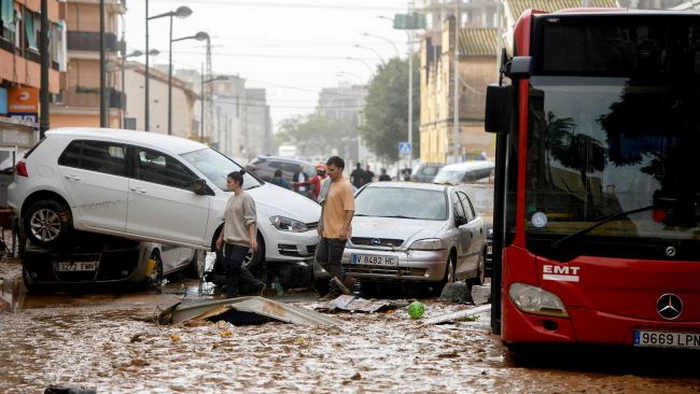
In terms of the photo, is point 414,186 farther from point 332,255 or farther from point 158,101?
point 158,101

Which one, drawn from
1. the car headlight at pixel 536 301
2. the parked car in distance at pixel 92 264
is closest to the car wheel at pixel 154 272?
the parked car in distance at pixel 92 264

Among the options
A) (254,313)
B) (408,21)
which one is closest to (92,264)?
(254,313)

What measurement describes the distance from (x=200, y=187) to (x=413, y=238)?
2.93m

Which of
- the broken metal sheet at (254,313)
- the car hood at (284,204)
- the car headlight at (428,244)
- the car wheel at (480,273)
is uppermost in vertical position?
A: the car hood at (284,204)

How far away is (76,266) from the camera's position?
18.0 meters

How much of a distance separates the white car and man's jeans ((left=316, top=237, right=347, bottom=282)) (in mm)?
1517

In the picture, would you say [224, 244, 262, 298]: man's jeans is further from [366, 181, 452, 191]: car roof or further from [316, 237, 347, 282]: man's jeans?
[366, 181, 452, 191]: car roof

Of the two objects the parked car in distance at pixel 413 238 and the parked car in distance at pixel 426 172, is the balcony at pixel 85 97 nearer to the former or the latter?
the parked car in distance at pixel 426 172

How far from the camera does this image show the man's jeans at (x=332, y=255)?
16.5 metres

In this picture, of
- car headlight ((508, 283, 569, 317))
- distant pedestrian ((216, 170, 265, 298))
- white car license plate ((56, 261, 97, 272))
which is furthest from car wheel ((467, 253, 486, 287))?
car headlight ((508, 283, 569, 317))

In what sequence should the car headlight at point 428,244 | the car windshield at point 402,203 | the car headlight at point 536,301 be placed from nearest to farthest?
1. the car headlight at point 536,301
2. the car headlight at point 428,244
3. the car windshield at point 402,203

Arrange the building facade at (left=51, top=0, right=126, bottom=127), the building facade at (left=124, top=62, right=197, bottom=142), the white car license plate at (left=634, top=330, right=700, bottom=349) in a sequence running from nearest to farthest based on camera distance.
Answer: the white car license plate at (left=634, top=330, right=700, bottom=349), the building facade at (left=51, top=0, right=126, bottom=127), the building facade at (left=124, top=62, right=197, bottom=142)

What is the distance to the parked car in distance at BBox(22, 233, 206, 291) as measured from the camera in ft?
59.1

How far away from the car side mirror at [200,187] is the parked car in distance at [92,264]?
113 centimetres
